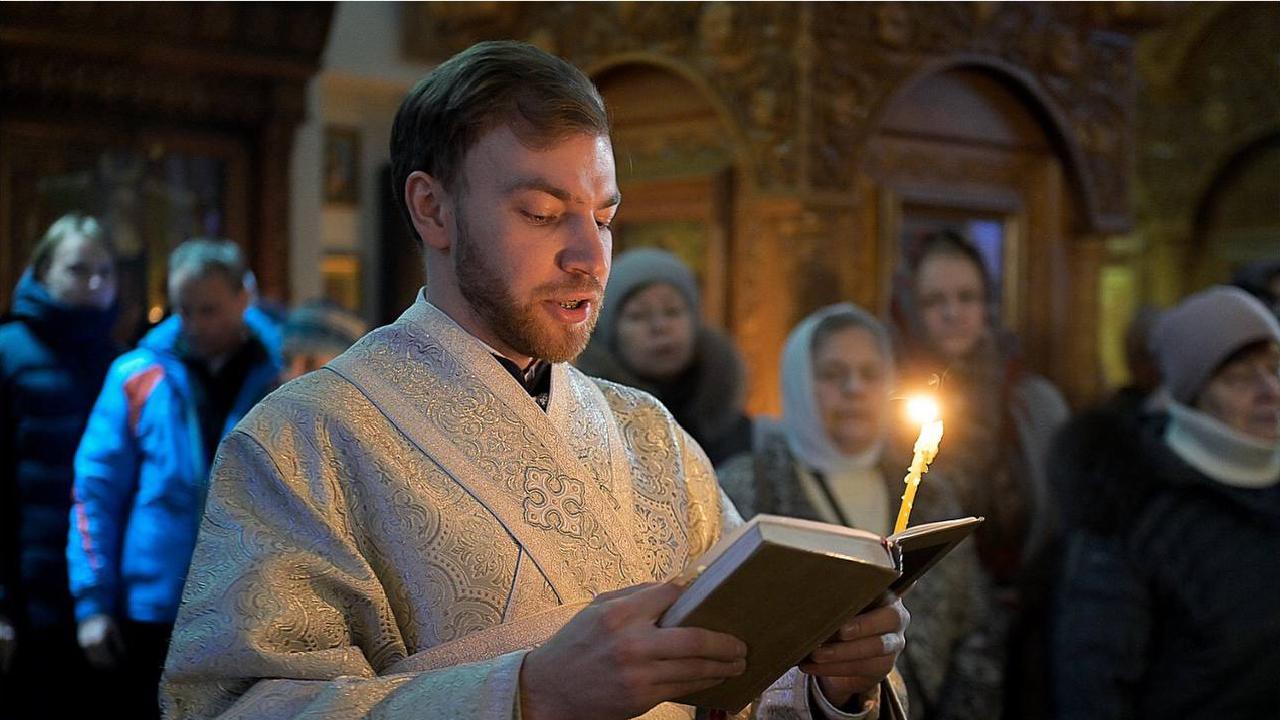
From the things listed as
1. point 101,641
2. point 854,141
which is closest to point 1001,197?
point 854,141

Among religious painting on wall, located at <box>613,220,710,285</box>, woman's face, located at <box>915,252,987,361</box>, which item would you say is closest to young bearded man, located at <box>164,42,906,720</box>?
woman's face, located at <box>915,252,987,361</box>

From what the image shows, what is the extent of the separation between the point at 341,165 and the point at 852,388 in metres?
5.91

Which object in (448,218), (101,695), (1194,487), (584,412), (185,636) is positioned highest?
(448,218)

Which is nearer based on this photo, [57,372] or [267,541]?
[267,541]

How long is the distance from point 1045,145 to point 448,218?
13.7 feet

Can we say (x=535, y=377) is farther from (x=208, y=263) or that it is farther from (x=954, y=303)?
(x=954, y=303)

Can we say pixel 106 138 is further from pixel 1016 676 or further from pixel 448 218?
pixel 448 218

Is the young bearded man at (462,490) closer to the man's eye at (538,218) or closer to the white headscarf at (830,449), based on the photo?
the man's eye at (538,218)

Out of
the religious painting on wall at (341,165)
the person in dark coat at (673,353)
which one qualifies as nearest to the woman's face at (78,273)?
the person in dark coat at (673,353)

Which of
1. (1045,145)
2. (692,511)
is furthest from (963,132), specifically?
(692,511)

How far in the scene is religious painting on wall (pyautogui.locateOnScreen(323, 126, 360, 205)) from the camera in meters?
8.29

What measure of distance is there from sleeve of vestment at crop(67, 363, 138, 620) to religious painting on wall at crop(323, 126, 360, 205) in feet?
16.4

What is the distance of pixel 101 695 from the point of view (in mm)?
3529

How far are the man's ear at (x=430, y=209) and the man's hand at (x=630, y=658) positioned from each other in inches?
19.7
